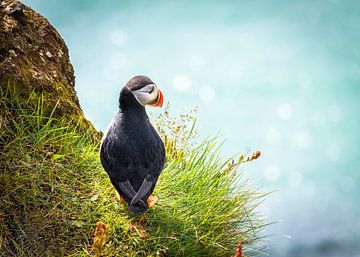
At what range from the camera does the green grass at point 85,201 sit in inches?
168

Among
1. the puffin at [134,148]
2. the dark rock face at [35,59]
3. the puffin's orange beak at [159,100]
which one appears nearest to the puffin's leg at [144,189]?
the puffin at [134,148]

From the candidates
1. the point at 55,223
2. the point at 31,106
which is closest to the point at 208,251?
the point at 55,223

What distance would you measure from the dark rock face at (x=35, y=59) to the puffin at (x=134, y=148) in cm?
117

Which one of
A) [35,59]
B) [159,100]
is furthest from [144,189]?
[35,59]

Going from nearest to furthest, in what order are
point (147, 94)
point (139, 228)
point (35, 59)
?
1. point (147, 94)
2. point (139, 228)
3. point (35, 59)

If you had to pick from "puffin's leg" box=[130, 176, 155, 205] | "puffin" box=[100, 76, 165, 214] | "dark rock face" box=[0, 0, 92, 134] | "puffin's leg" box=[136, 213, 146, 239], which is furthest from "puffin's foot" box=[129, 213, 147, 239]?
"dark rock face" box=[0, 0, 92, 134]

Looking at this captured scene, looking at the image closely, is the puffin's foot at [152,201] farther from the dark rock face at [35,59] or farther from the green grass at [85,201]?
the dark rock face at [35,59]

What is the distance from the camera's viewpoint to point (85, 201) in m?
4.50

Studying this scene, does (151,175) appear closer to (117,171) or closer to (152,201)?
(117,171)

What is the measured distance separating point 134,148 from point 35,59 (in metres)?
1.90

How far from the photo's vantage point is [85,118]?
5340mm

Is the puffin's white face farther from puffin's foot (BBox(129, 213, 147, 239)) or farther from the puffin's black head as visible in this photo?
puffin's foot (BBox(129, 213, 147, 239))

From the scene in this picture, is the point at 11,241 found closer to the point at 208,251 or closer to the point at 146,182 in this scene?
the point at 146,182

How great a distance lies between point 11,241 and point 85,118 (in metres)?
1.54
